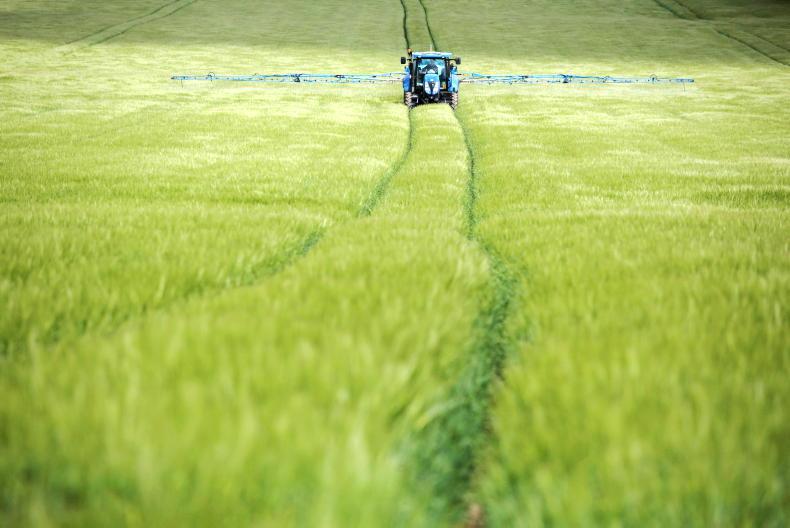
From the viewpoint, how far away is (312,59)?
49.4 meters

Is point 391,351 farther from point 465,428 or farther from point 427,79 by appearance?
point 427,79

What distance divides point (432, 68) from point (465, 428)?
85.5ft

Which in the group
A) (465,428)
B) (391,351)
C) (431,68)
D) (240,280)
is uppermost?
(431,68)

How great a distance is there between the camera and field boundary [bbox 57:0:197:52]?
168 feet

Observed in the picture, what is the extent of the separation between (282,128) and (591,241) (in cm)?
1439

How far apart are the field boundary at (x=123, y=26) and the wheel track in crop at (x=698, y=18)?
218ft

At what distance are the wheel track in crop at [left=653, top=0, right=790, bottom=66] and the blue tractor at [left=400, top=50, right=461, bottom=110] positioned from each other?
3853 cm

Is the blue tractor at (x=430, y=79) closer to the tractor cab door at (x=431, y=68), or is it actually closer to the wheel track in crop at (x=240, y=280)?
the tractor cab door at (x=431, y=68)

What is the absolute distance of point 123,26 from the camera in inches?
2424

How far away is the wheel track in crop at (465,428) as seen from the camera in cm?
157

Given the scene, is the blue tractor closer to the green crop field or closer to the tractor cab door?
the tractor cab door

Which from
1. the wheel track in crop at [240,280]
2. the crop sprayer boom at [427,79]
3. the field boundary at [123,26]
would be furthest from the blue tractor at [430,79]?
the field boundary at [123,26]

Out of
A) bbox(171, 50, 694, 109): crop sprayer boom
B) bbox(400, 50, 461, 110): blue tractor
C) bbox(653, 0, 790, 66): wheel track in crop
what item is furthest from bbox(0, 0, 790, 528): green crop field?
bbox(653, 0, 790, 66): wheel track in crop

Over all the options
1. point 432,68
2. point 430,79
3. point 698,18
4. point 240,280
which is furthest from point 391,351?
point 698,18
